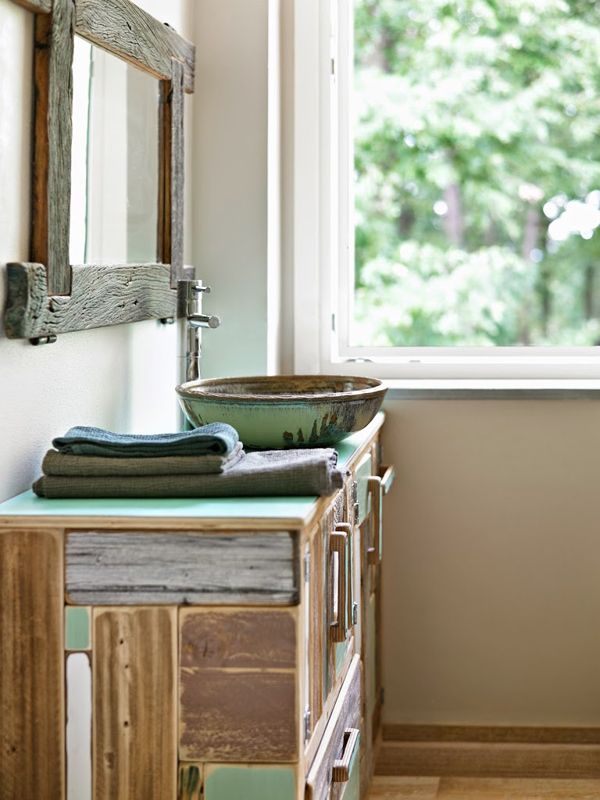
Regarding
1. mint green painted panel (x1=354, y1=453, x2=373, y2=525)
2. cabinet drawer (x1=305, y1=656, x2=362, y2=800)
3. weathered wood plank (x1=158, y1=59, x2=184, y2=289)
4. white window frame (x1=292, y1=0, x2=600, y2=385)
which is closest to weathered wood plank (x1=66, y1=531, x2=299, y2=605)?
cabinet drawer (x1=305, y1=656, x2=362, y2=800)

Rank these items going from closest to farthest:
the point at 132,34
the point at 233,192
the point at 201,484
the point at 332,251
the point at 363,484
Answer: the point at 201,484
the point at 132,34
the point at 363,484
the point at 233,192
the point at 332,251

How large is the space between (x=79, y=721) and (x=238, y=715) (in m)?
0.20

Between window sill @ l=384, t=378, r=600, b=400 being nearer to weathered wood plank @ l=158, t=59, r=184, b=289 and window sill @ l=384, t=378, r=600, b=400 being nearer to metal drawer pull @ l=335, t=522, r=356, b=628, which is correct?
weathered wood plank @ l=158, t=59, r=184, b=289

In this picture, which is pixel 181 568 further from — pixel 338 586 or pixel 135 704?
pixel 338 586

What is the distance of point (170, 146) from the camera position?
232 centimetres

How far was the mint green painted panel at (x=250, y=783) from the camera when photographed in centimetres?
142

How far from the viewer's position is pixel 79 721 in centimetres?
144

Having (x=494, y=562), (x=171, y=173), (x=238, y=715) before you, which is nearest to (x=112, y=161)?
(x=171, y=173)

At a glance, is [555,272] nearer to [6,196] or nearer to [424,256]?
[424,256]

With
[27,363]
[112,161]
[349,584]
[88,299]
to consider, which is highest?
[112,161]

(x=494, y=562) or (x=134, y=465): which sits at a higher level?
(x=134, y=465)

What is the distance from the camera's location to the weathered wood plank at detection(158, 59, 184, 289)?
2293mm

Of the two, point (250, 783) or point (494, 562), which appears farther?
point (494, 562)

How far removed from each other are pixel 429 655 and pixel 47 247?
5.27ft
